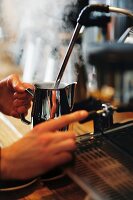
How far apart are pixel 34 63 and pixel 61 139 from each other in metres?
1.14

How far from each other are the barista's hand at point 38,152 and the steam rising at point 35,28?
0.77m

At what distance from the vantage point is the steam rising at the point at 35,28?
1.43m

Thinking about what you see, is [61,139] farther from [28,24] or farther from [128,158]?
[28,24]

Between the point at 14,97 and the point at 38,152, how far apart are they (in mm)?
420

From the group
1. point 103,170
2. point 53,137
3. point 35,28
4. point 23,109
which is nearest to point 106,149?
point 103,170

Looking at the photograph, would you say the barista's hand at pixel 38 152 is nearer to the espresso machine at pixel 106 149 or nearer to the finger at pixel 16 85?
the espresso machine at pixel 106 149

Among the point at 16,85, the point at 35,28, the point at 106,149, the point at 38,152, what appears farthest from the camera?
the point at 35,28

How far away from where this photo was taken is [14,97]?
104 centimetres

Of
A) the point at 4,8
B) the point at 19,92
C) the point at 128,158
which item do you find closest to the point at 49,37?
the point at 4,8

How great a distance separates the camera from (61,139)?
0.66 meters

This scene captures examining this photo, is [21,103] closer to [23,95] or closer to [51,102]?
[23,95]

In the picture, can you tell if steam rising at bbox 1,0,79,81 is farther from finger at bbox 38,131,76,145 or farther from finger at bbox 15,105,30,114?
finger at bbox 38,131,76,145

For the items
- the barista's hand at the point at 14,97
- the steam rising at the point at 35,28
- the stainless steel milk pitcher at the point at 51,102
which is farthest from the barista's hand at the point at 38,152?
the steam rising at the point at 35,28

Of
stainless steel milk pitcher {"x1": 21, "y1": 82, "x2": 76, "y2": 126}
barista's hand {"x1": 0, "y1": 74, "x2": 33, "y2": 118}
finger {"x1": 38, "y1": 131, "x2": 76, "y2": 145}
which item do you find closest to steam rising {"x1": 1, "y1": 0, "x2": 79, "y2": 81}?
barista's hand {"x1": 0, "y1": 74, "x2": 33, "y2": 118}
